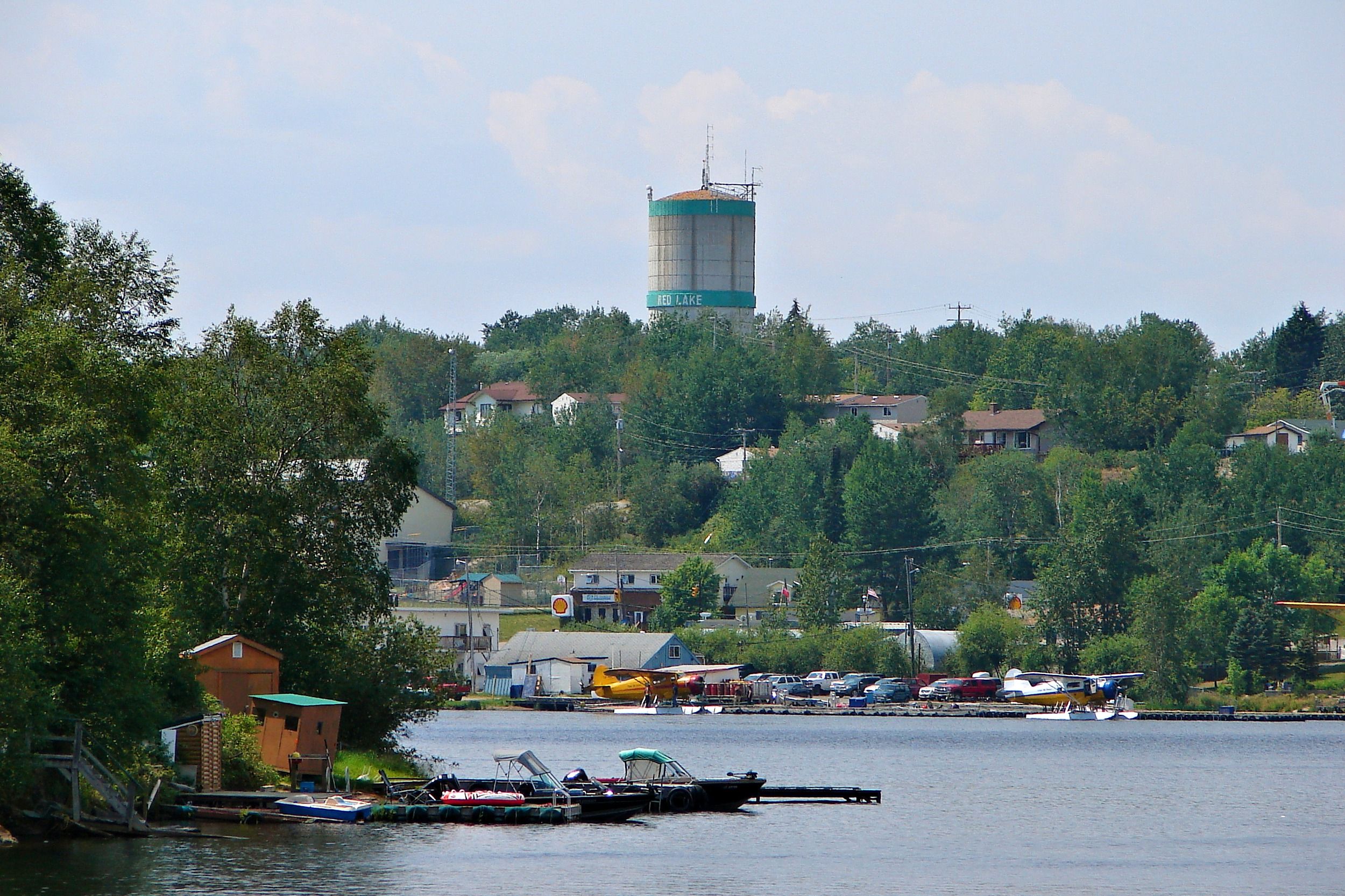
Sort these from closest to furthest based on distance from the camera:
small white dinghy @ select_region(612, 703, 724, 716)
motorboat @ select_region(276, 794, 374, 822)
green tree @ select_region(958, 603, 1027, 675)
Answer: motorboat @ select_region(276, 794, 374, 822) → small white dinghy @ select_region(612, 703, 724, 716) → green tree @ select_region(958, 603, 1027, 675)

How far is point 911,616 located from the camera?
133 metres

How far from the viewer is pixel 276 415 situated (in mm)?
53188

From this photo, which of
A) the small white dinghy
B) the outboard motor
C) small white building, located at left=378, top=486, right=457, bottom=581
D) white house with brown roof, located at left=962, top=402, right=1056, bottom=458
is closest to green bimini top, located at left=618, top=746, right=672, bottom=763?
the small white dinghy

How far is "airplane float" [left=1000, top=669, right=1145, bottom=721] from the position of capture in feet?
377

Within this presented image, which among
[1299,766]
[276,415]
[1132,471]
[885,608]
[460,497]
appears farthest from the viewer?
[460,497]

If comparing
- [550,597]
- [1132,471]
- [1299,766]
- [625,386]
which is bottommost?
[1299,766]

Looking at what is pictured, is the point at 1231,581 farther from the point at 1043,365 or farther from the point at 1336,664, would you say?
the point at 1043,365

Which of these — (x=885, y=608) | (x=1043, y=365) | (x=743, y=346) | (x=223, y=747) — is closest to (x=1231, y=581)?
(x=885, y=608)

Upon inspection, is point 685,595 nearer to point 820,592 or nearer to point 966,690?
point 820,592

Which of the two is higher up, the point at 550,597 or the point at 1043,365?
the point at 1043,365

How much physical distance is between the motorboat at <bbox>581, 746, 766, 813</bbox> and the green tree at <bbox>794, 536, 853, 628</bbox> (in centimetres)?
8141

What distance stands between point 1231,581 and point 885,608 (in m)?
29.4

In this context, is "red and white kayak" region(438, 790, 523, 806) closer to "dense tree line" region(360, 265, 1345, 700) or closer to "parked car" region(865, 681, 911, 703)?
"parked car" region(865, 681, 911, 703)

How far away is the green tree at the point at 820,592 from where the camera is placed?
134125mm
